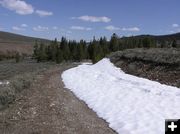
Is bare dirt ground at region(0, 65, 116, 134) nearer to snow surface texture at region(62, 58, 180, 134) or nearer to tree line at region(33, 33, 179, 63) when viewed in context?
snow surface texture at region(62, 58, 180, 134)

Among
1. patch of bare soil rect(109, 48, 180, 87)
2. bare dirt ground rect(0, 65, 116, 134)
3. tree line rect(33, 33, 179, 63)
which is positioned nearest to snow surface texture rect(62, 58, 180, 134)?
bare dirt ground rect(0, 65, 116, 134)

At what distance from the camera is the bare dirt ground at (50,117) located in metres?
10.7

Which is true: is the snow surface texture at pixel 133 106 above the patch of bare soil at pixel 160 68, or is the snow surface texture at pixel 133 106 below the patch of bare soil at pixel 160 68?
below

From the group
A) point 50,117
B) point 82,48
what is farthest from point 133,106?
point 82,48

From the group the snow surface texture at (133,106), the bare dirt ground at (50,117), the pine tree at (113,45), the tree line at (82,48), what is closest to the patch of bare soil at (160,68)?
the snow surface texture at (133,106)

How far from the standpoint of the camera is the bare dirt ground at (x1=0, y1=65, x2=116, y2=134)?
10734mm

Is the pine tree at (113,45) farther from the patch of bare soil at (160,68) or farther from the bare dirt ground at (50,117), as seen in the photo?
the bare dirt ground at (50,117)

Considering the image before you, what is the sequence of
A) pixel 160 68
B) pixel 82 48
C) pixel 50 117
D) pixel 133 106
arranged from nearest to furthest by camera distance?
pixel 50 117
pixel 133 106
pixel 160 68
pixel 82 48

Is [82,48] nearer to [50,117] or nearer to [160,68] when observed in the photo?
[160,68]

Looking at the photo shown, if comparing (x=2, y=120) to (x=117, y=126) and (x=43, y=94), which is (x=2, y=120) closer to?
(x=117, y=126)

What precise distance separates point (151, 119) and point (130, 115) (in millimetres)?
1075

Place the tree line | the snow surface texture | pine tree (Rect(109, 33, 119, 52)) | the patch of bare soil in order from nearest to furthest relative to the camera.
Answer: the snow surface texture
the patch of bare soil
the tree line
pine tree (Rect(109, 33, 119, 52))

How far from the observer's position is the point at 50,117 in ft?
40.4

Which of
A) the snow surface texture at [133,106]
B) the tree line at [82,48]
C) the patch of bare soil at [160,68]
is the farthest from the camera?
the tree line at [82,48]
